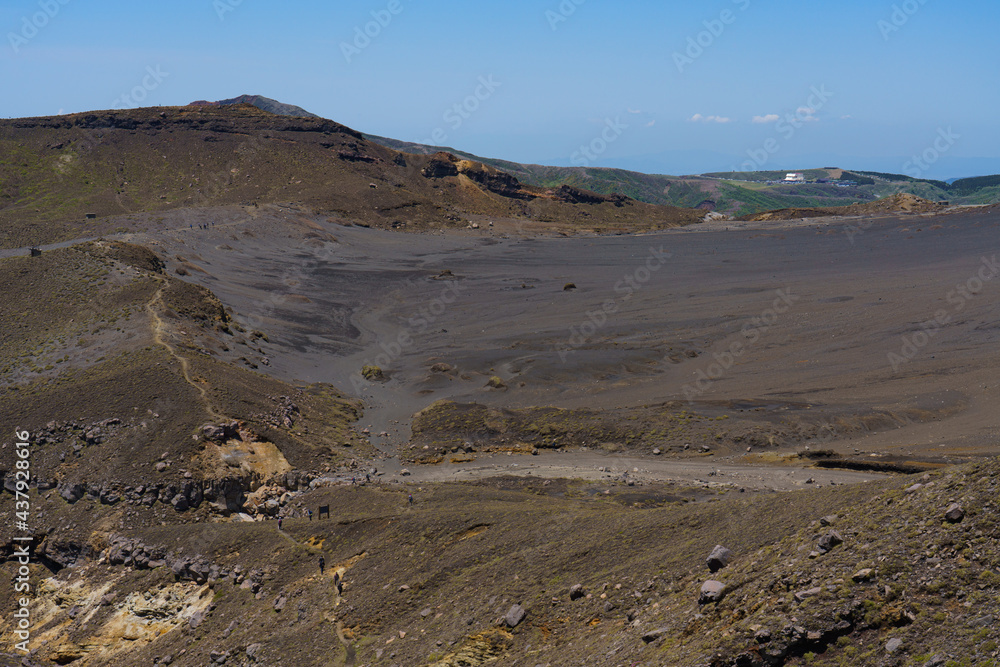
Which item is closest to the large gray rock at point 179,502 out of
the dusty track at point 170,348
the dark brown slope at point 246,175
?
the dusty track at point 170,348

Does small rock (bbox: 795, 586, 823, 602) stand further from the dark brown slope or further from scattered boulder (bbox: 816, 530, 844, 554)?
the dark brown slope

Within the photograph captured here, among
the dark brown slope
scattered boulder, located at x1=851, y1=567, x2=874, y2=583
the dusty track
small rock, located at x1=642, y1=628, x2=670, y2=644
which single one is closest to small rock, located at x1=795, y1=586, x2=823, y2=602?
scattered boulder, located at x1=851, y1=567, x2=874, y2=583

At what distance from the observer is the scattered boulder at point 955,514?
33.3ft

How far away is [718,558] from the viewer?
1266cm

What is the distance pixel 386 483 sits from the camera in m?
25.7

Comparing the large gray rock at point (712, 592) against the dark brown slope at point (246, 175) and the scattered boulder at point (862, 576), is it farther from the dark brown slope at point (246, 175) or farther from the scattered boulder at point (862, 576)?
the dark brown slope at point (246, 175)

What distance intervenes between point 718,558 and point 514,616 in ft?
13.7

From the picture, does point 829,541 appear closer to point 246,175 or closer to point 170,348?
point 170,348

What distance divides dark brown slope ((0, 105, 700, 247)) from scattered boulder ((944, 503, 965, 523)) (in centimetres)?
8680

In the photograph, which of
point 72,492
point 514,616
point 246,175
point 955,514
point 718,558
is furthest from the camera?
point 246,175

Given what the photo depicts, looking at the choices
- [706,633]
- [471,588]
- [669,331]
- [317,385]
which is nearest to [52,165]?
[317,385]

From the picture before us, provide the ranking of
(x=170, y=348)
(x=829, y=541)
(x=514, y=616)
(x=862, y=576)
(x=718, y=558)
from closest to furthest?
(x=862, y=576) → (x=829, y=541) → (x=718, y=558) → (x=514, y=616) → (x=170, y=348)

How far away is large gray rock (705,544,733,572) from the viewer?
12570mm

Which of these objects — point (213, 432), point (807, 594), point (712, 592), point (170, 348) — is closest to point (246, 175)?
point (170, 348)
